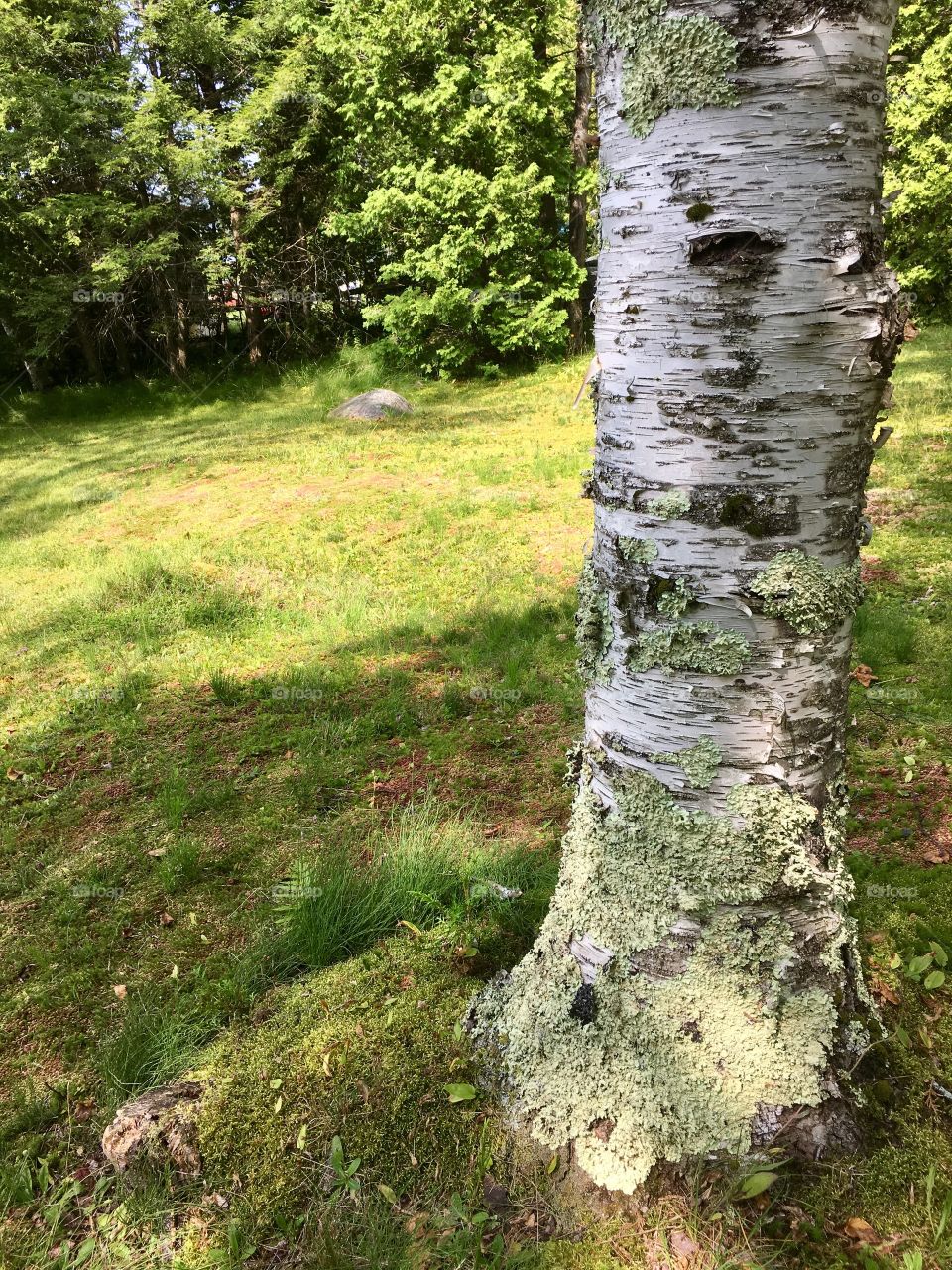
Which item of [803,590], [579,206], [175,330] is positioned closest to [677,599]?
[803,590]

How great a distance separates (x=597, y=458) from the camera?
1.63 metres

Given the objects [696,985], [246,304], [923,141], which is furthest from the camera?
[246,304]

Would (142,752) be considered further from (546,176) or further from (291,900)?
(546,176)

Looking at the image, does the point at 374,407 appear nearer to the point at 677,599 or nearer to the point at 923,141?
the point at 923,141

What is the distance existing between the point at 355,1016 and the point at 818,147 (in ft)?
7.40

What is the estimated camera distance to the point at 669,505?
1.46m

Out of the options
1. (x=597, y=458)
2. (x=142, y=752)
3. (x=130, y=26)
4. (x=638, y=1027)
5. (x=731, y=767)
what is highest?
(x=130, y=26)

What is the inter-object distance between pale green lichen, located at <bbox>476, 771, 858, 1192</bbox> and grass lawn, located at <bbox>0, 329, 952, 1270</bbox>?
127 millimetres

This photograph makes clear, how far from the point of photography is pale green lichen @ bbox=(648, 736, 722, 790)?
1548 millimetres

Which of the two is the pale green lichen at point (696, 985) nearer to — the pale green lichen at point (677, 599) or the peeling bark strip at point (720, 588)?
the peeling bark strip at point (720, 588)

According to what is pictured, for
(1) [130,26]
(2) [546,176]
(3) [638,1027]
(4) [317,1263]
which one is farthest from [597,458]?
(1) [130,26]

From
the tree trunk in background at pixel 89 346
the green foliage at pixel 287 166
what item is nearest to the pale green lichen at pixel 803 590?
the green foliage at pixel 287 166

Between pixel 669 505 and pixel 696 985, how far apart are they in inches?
40.2

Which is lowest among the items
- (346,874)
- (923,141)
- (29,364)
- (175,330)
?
(346,874)
